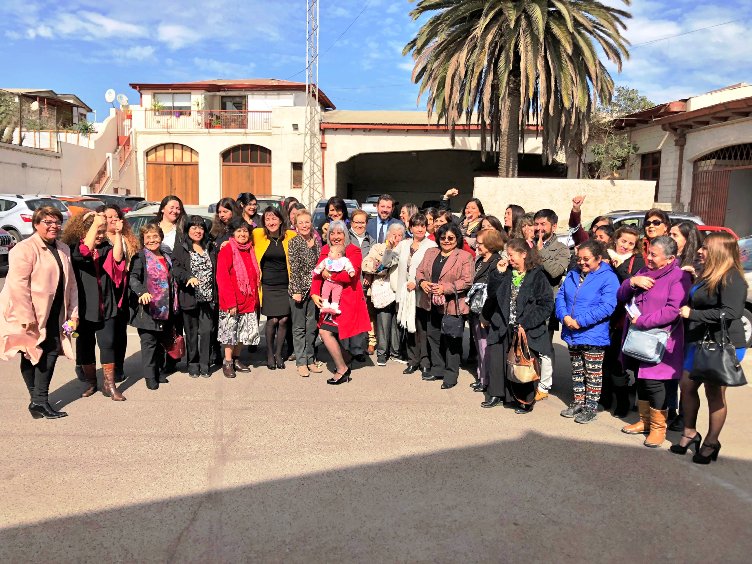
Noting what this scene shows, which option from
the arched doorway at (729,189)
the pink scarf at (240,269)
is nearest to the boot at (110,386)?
the pink scarf at (240,269)

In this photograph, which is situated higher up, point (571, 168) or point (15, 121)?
point (15, 121)

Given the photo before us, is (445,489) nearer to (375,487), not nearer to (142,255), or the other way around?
(375,487)

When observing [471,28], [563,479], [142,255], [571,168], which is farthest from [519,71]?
[563,479]

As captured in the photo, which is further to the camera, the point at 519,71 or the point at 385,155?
the point at 385,155

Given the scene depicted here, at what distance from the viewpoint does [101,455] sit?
14.1 ft

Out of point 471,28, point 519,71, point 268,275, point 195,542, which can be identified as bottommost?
point 195,542

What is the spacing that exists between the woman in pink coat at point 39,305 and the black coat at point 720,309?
16.5 ft

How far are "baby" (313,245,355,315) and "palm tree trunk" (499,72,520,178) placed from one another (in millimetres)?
12852

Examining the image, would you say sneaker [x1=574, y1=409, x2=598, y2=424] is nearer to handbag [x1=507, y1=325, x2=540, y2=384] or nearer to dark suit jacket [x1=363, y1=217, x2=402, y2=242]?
handbag [x1=507, y1=325, x2=540, y2=384]

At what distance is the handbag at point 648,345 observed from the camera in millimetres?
4500

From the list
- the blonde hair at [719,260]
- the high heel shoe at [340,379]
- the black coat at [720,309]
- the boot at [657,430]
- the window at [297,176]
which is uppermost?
the window at [297,176]

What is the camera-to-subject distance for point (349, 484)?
3.91m

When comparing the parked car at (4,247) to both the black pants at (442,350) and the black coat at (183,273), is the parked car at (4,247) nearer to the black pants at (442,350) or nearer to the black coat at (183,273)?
the black coat at (183,273)

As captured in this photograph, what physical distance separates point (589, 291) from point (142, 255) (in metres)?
4.30
